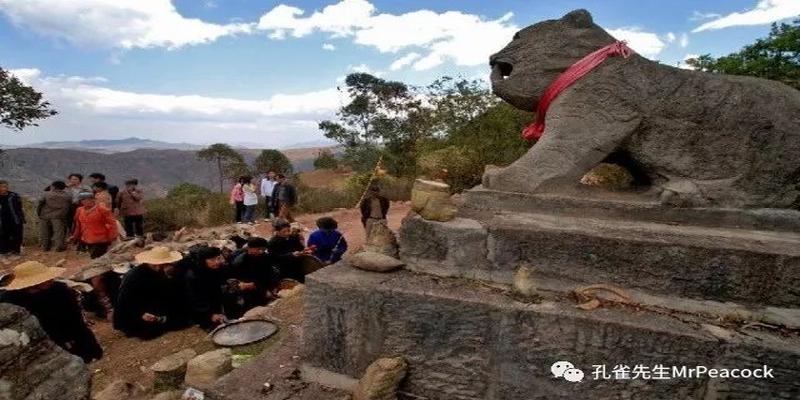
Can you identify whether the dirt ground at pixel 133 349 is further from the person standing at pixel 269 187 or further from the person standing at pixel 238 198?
the person standing at pixel 269 187

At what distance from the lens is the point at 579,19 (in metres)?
3.13

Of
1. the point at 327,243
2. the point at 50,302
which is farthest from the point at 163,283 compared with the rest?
the point at 327,243

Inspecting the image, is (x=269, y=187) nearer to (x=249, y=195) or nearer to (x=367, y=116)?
(x=249, y=195)

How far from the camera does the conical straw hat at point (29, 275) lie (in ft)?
12.8

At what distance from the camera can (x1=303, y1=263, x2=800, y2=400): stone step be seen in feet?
6.70

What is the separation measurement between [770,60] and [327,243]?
888 centimetres

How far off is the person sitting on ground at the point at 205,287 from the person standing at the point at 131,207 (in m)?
4.64

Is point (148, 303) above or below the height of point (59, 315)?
below

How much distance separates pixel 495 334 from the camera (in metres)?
2.36

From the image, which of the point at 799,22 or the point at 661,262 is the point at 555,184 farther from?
the point at 799,22

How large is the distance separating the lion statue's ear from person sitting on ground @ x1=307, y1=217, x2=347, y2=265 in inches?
171

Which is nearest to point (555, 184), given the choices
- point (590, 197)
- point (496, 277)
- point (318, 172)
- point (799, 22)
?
point (590, 197)

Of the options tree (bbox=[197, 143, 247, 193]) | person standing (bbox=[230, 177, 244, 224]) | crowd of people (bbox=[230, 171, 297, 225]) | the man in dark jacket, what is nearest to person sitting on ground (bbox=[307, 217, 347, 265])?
the man in dark jacket

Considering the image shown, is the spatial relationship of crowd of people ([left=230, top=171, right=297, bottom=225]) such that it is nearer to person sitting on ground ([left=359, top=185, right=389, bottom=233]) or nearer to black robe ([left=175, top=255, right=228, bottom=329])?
person sitting on ground ([left=359, top=185, right=389, bottom=233])
